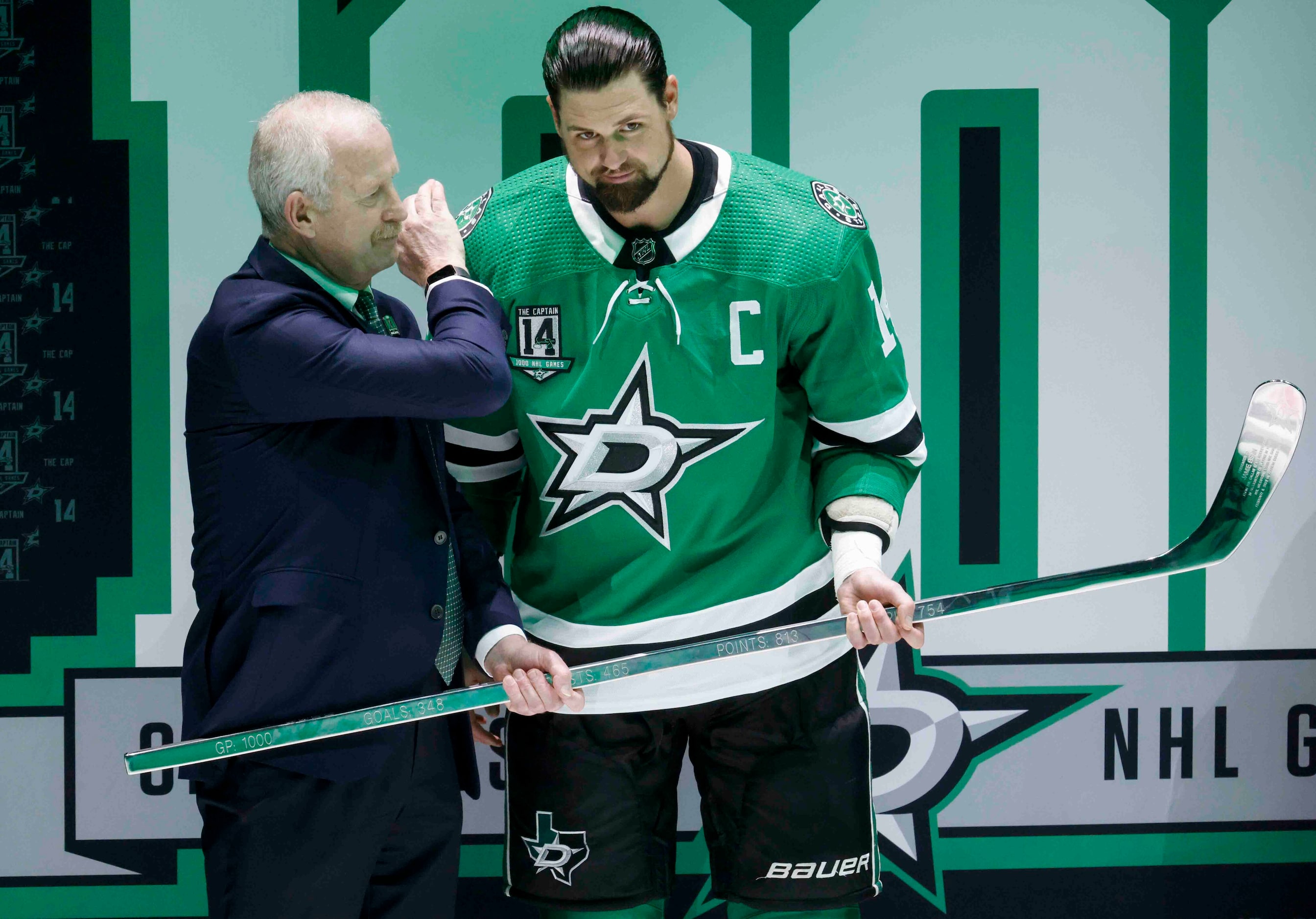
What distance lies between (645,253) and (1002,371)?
1.00 meters

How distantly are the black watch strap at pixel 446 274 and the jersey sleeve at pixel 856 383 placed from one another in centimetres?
49

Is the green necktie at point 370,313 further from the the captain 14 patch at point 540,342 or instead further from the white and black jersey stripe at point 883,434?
the white and black jersey stripe at point 883,434

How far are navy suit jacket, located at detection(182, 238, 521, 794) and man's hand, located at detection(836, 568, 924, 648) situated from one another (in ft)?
1.85

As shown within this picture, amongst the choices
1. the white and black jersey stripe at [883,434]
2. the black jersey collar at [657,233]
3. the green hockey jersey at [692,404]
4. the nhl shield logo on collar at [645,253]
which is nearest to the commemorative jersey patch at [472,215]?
the green hockey jersey at [692,404]

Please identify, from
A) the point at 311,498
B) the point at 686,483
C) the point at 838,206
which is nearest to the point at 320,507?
the point at 311,498

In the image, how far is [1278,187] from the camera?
248 centimetres

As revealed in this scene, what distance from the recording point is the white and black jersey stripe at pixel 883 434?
1.86 metres

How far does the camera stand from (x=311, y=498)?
1616mm

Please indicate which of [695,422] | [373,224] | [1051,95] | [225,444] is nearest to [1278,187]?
[1051,95]

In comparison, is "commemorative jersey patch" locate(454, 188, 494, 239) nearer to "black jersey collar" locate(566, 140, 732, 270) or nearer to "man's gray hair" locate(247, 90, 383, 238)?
"black jersey collar" locate(566, 140, 732, 270)

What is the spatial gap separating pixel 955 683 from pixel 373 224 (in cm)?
152

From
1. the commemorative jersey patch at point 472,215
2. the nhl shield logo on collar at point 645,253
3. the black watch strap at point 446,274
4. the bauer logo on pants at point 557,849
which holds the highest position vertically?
the commemorative jersey patch at point 472,215

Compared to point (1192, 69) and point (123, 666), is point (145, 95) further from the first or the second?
point (1192, 69)

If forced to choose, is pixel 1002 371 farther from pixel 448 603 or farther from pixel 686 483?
pixel 448 603
